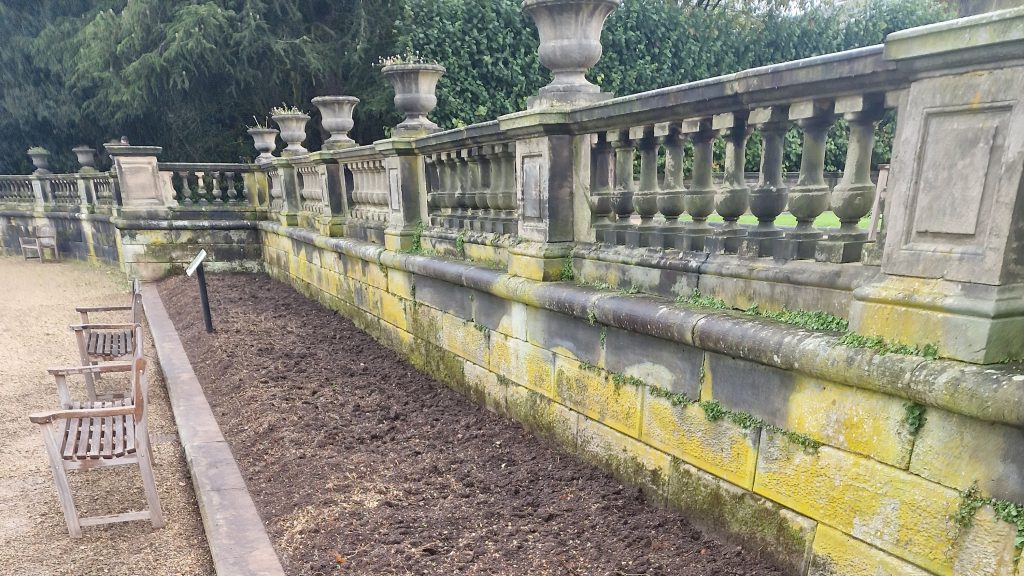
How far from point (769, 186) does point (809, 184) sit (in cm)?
19

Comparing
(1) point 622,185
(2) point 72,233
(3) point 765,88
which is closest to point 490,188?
(1) point 622,185

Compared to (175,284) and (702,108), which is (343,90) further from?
(702,108)

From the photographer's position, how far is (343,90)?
1382 cm

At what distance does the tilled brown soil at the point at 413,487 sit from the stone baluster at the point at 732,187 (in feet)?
4.57

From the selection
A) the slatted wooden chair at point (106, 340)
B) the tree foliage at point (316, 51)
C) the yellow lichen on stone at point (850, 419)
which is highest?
the tree foliage at point (316, 51)

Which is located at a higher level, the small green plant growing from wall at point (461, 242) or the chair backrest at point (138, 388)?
the small green plant growing from wall at point (461, 242)

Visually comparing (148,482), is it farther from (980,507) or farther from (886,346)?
(980,507)

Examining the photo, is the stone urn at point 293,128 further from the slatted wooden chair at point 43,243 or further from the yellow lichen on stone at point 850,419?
the yellow lichen on stone at point 850,419

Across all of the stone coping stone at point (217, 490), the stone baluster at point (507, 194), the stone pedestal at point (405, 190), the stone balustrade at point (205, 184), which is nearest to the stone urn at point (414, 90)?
the stone pedestal at point (405, 190)

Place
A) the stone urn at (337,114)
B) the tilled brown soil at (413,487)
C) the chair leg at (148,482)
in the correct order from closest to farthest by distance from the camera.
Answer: the tilled brown soil at (413,487) → the chair leg at (148,482) → the stone urn at (337,114)

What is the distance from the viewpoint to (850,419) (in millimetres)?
2225

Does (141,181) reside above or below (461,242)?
above

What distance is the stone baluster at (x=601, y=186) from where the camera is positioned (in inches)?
144

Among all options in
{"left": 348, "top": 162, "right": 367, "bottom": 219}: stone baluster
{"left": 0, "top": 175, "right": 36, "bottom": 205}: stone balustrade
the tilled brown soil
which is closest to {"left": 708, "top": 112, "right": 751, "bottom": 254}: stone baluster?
the tilled brown soil
